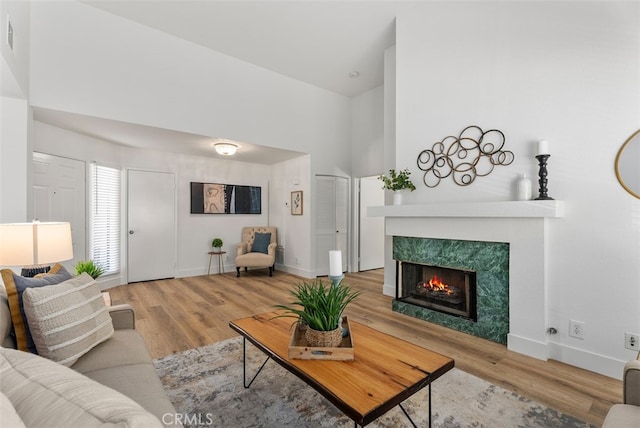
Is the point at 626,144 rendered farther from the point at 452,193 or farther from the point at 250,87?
the point at 250,87

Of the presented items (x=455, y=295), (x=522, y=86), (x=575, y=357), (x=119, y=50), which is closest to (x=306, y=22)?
(x=119, y=50)

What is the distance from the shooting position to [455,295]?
3.23 m

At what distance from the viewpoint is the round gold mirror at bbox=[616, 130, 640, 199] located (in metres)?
2.17

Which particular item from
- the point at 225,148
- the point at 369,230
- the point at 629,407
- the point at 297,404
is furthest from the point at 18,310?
the point at 369,230

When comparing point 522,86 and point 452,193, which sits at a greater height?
point 522,86

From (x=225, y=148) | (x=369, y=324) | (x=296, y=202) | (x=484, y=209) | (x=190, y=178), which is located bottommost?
(x=369, y=324)

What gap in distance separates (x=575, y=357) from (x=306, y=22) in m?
4.50

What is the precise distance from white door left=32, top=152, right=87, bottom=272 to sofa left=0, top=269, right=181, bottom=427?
2984 millimetres

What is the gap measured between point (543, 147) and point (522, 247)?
2.85 ft

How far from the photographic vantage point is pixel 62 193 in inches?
158

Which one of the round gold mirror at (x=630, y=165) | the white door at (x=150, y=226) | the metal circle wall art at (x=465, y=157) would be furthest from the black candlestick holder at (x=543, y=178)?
the white door at (x=150, y=226)

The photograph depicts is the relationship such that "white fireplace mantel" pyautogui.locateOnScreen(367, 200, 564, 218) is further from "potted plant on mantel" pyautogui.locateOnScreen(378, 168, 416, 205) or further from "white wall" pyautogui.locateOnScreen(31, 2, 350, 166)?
"white wall" pyautogui.locateOnScreen(31, 2, 350, 166)

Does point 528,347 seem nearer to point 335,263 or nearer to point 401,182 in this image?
point 401,182

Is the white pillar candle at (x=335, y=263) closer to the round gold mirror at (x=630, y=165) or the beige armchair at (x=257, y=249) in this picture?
the round gold mirror at (x=630, y=165)
